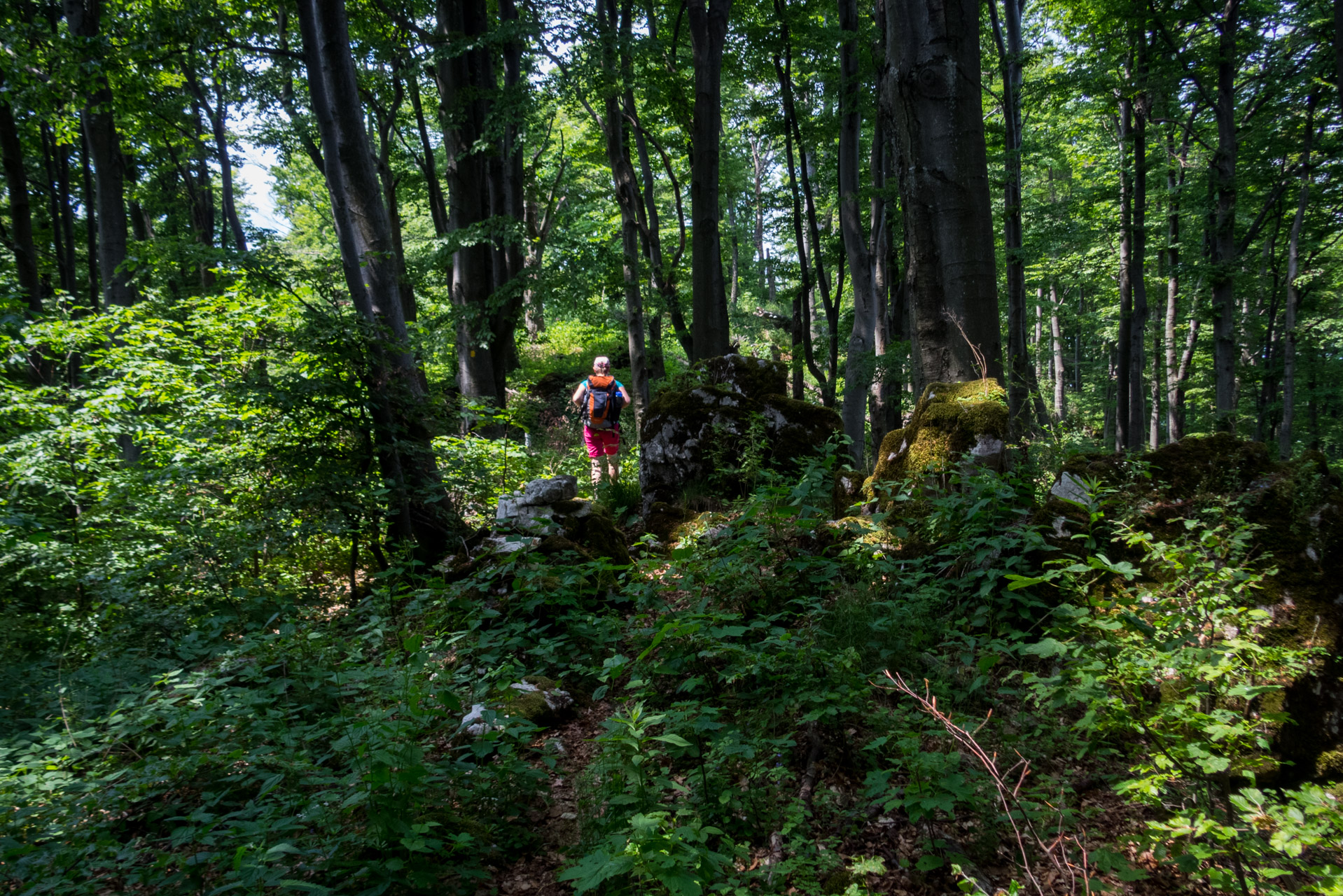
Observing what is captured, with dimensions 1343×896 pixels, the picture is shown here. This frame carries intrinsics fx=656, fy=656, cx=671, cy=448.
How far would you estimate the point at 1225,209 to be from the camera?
1278cm

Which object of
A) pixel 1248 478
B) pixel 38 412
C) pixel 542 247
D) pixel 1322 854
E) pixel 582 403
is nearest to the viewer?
pixel 1322 854

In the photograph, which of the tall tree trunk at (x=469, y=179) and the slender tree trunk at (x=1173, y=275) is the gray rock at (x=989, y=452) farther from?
the slender tree trunk at (x=1173, y=275)

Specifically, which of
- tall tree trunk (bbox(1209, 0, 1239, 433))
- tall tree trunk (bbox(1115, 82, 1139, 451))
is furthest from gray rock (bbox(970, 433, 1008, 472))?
tall tree trunk (bbox(1209, 0, 1239, 433))

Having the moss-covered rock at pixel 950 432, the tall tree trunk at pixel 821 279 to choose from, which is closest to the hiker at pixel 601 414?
the moss-covered rock at pixel 950 432

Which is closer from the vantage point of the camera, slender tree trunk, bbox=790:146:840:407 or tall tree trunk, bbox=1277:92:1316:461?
tall tree trunk, bbox=1277:92:1316:461

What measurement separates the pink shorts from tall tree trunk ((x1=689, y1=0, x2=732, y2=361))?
207cm

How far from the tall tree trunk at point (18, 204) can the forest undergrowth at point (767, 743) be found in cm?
895

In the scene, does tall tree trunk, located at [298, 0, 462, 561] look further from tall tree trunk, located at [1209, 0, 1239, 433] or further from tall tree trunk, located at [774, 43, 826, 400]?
tall tree trunk, located at [1209, 0, 1239, 433]

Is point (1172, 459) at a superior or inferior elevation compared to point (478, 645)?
superior

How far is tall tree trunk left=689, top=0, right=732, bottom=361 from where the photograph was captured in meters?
9.90

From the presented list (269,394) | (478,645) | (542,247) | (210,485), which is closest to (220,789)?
(478,645)

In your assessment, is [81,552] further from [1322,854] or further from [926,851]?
[1322,854]

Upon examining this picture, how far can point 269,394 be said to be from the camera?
5043 millimetres

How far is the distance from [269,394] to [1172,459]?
242 inches
